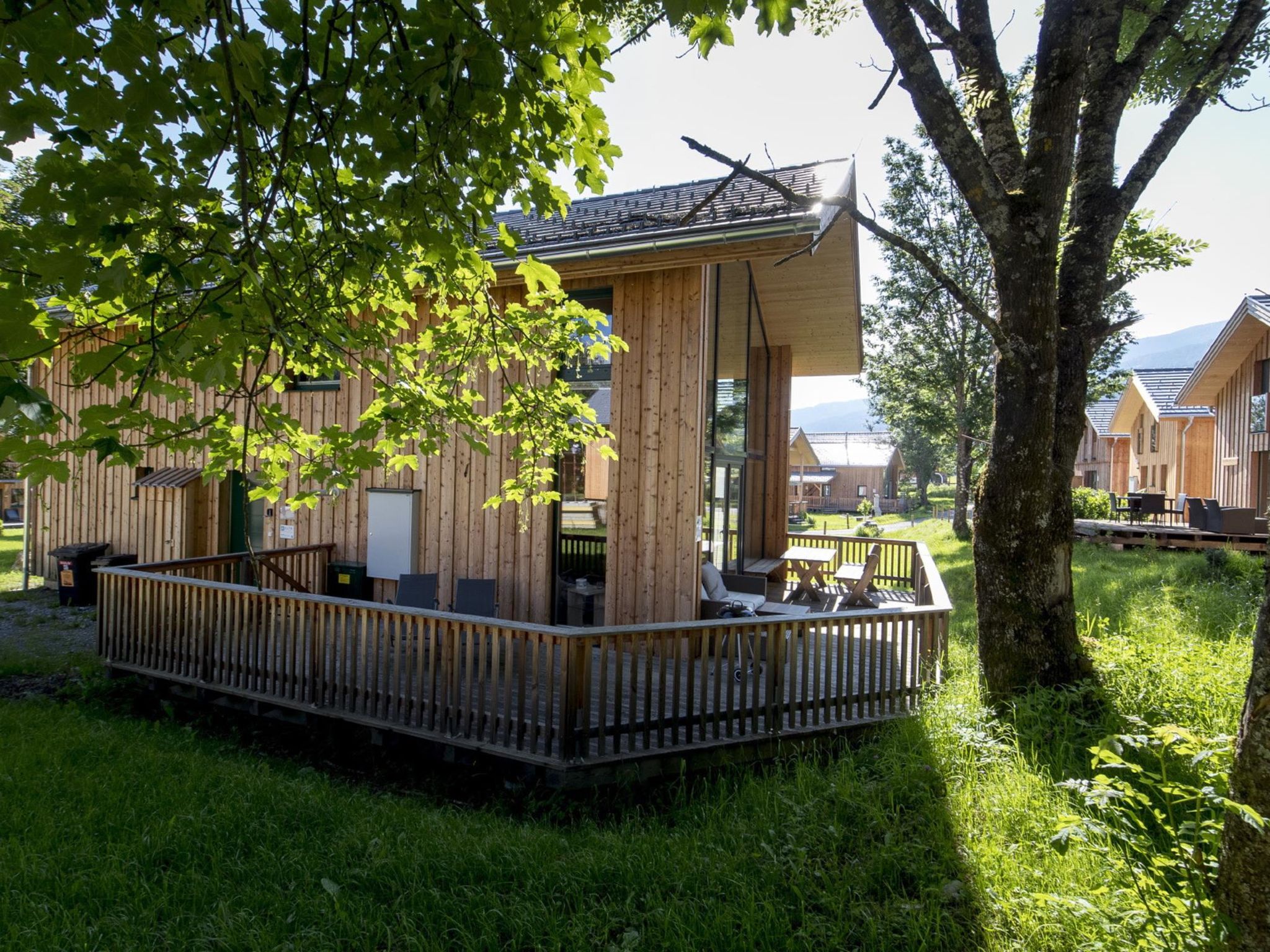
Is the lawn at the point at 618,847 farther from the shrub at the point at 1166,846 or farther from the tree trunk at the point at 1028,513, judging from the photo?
the tree trunk at the point at 1028,513

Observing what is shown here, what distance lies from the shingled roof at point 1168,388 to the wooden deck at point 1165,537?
7.80 meters

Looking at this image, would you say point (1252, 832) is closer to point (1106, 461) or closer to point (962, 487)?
point (962, 487)

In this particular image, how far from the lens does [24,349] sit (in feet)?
6.93

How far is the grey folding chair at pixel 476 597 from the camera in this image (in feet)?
26.8

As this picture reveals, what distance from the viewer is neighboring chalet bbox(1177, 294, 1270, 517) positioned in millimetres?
18219

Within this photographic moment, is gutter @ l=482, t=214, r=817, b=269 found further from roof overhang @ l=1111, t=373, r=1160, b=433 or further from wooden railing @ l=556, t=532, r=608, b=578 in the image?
roof overhang @ l=1111, t=373, r=1160, b=433

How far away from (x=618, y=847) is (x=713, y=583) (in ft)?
14.8

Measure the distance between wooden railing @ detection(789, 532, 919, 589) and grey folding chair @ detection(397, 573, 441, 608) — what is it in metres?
6.66

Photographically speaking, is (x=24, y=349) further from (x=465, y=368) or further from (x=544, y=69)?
(x=465, y=368)

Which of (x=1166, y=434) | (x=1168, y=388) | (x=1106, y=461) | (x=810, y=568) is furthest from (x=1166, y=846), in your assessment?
(x=1106, y=461)

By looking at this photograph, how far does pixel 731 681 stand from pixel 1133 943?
2948 millimetres

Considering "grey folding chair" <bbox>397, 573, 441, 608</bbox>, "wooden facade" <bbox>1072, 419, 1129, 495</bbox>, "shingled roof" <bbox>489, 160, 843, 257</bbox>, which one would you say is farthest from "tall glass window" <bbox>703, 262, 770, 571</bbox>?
"wooden facade" <bbox>1072, 419, 1129, 495</bbox>

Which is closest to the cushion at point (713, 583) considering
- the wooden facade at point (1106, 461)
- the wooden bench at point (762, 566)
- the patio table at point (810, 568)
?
the patio table at point (810, 568)

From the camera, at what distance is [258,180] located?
3643 millimetres
